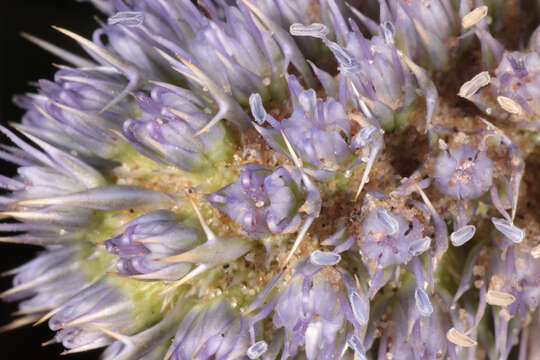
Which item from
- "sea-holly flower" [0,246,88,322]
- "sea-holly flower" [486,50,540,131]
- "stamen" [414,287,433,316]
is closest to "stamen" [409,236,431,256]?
"stamen" [414,287,433,316]

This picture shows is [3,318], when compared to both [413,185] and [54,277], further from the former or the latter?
[413,185]

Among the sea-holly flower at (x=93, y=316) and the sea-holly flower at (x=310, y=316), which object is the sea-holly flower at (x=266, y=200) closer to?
the sea-holly flower at (x=310, y=316)

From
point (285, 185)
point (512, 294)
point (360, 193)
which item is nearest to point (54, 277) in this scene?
point (285, 185)

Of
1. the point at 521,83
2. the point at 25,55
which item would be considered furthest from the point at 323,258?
the point at 25,55

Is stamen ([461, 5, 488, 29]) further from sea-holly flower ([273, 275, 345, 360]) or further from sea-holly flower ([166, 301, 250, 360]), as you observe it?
sea-holly flower ([166, 301, 250, 360])

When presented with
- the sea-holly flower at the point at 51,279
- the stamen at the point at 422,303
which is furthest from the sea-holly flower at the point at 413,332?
the sea-holly flower at the point at 51,279

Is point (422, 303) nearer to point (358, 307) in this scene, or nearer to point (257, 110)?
point (358, 307)
